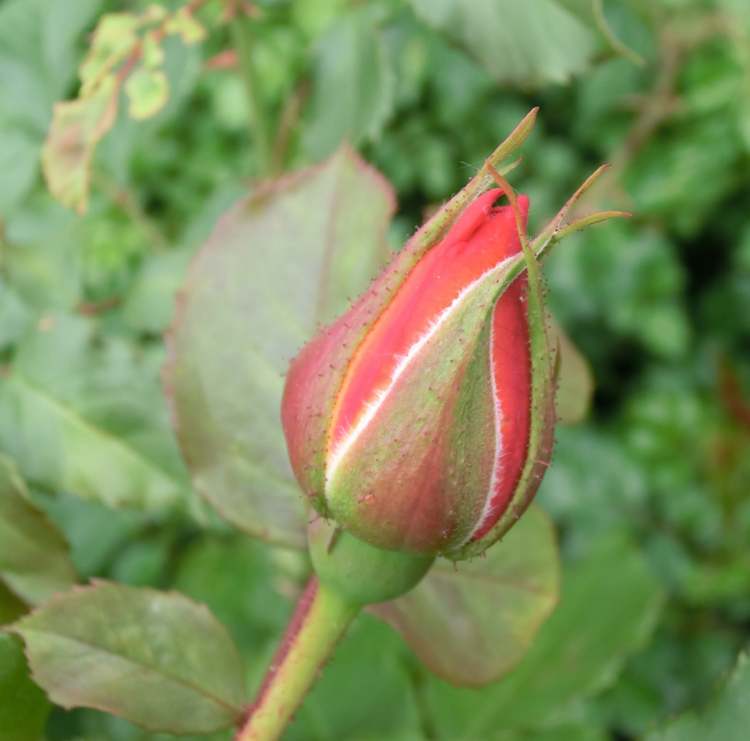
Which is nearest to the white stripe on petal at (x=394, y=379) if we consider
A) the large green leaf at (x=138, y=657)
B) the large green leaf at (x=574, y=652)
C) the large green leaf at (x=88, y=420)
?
the large green leaf at (x=138, y=657)

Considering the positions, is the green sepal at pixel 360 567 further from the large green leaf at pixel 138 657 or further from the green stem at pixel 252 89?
the green stem at pixel 252 89

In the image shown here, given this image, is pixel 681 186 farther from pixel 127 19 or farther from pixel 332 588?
pixel 332 588

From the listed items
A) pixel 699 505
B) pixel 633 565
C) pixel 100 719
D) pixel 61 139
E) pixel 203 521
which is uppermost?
pixel 61 139

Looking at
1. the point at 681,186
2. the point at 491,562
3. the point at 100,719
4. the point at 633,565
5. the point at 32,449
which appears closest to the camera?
the point at 491,562

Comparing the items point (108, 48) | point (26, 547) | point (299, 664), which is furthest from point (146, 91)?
point (299, 664)

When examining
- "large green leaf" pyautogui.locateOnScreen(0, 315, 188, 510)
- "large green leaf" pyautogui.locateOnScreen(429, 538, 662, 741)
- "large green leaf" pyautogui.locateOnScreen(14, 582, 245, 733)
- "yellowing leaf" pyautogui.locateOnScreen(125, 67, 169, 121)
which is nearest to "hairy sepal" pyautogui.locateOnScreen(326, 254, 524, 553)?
"large green leaf" pyautogui.locateOnScreen(14, 582, 245, 733)

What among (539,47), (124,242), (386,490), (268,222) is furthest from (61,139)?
(124,242)
